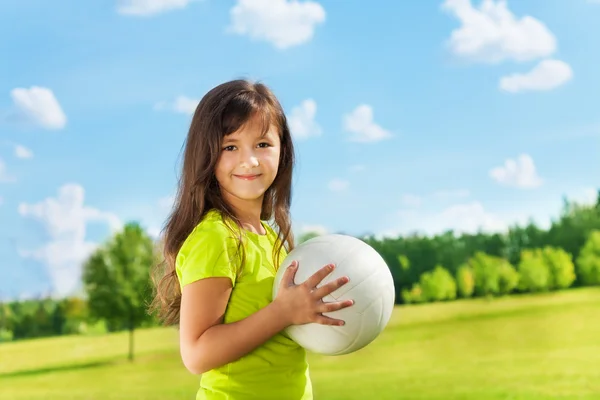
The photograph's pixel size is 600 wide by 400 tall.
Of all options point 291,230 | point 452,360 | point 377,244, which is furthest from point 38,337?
point 291,230

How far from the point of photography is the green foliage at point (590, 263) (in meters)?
11.6

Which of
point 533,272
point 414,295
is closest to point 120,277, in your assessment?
point 414,295

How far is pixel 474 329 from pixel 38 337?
6620 millimetres

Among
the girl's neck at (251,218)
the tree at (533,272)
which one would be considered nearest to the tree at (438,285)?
the tree at (533,272)

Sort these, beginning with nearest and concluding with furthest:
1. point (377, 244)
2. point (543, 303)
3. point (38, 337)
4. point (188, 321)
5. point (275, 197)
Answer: point (188, 321), point (275, 197), point (377, 244), point (38, 337), point (543, 303)

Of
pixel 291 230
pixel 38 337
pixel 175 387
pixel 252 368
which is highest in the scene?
pixel 291 230

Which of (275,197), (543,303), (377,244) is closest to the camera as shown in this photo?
(275,197)

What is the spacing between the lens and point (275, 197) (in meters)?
2.71

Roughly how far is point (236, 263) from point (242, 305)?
5.1 inches

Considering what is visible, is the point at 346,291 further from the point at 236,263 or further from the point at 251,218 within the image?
the point at 251,218

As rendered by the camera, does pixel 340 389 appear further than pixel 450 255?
No

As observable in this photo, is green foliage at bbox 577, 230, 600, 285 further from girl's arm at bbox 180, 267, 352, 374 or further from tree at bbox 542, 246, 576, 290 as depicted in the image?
girl's arm at bbox 180, 267, 352, 374

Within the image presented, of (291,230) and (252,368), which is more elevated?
(291,230)

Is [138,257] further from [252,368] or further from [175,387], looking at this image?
[252,368]
